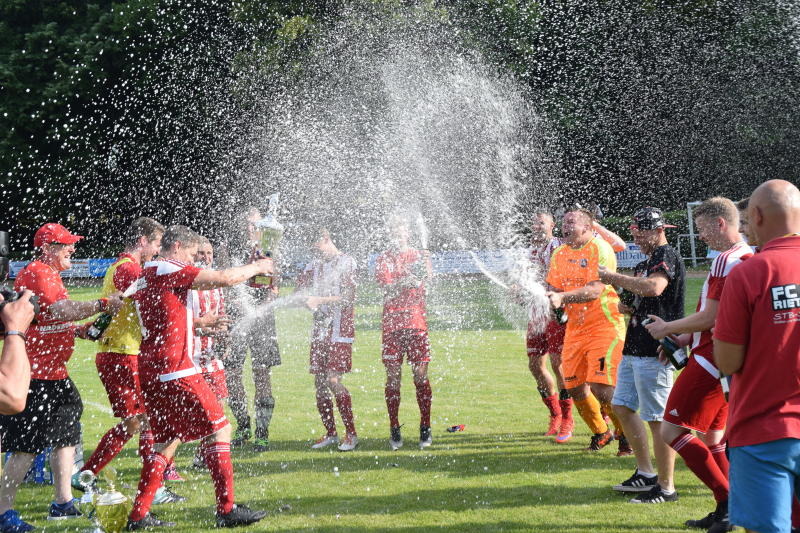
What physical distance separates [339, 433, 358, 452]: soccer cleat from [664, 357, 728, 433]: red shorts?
3447mm

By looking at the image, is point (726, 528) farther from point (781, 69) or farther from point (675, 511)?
point (781, 69)

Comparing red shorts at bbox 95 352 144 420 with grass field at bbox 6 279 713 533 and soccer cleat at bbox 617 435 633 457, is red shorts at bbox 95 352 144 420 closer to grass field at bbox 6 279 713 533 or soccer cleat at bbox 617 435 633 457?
grass field at bbox 6 279 713 533

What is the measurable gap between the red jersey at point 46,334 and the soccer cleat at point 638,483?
4.54 m

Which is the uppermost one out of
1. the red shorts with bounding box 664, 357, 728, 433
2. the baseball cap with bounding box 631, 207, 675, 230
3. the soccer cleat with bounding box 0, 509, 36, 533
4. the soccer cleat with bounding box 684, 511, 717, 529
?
the baseball cap with bounding box 631, 207, 675, 230

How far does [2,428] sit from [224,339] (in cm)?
243

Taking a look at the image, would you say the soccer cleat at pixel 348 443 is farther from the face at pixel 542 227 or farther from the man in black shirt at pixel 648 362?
the face at pixel 542 227

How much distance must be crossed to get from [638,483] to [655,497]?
23 centimetres

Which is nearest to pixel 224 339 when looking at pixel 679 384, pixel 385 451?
pixel 385 451

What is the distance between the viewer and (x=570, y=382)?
6875mm

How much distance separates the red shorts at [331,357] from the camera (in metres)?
7.90

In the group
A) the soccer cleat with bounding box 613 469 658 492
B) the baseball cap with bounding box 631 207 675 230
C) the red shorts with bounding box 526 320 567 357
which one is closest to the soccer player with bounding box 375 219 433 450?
the red shorts with bounding box 526 320 567 357

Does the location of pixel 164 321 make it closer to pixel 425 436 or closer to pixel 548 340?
pixel 425 436

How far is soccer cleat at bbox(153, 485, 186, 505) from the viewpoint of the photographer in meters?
6.05

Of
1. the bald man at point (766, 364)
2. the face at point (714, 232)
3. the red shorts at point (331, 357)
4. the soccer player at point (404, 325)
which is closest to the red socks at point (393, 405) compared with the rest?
the soccer player at point (404, 325)
